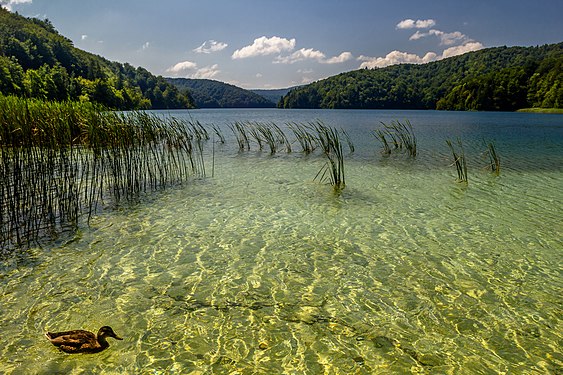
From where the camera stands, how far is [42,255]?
460 centimetres

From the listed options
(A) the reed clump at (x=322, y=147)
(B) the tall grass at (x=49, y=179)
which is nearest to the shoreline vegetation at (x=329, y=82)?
(A) the reed clump at (x=322, y=147)

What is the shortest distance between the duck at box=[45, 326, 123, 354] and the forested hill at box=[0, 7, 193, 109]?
9946 mm

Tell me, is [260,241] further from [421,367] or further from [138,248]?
[421,367]

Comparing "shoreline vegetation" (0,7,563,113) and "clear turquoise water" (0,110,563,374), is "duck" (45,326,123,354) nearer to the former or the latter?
"clear turquoise water" (0,110,563,374)

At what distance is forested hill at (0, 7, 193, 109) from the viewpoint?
4044 centimetres

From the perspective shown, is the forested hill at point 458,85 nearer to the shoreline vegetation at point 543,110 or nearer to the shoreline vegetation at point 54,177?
the shoreline vegetation at point 543,110

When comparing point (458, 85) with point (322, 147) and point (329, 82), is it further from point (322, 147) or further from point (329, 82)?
point (322, 147)

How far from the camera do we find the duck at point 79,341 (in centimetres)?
277

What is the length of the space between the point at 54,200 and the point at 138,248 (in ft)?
10.4

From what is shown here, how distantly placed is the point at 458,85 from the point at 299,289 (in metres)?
105

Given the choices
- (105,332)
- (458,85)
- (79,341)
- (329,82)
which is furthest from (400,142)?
(329,82)

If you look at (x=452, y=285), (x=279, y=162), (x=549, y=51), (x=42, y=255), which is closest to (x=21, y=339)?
(x=42, y=255)

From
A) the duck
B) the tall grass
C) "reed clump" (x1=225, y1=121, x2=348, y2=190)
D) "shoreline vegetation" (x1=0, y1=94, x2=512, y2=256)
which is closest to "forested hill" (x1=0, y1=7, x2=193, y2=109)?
"shoreline vegetation" (x1=0, y1=94, x2=512, y2=256)

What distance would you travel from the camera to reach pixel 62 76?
55875mm
